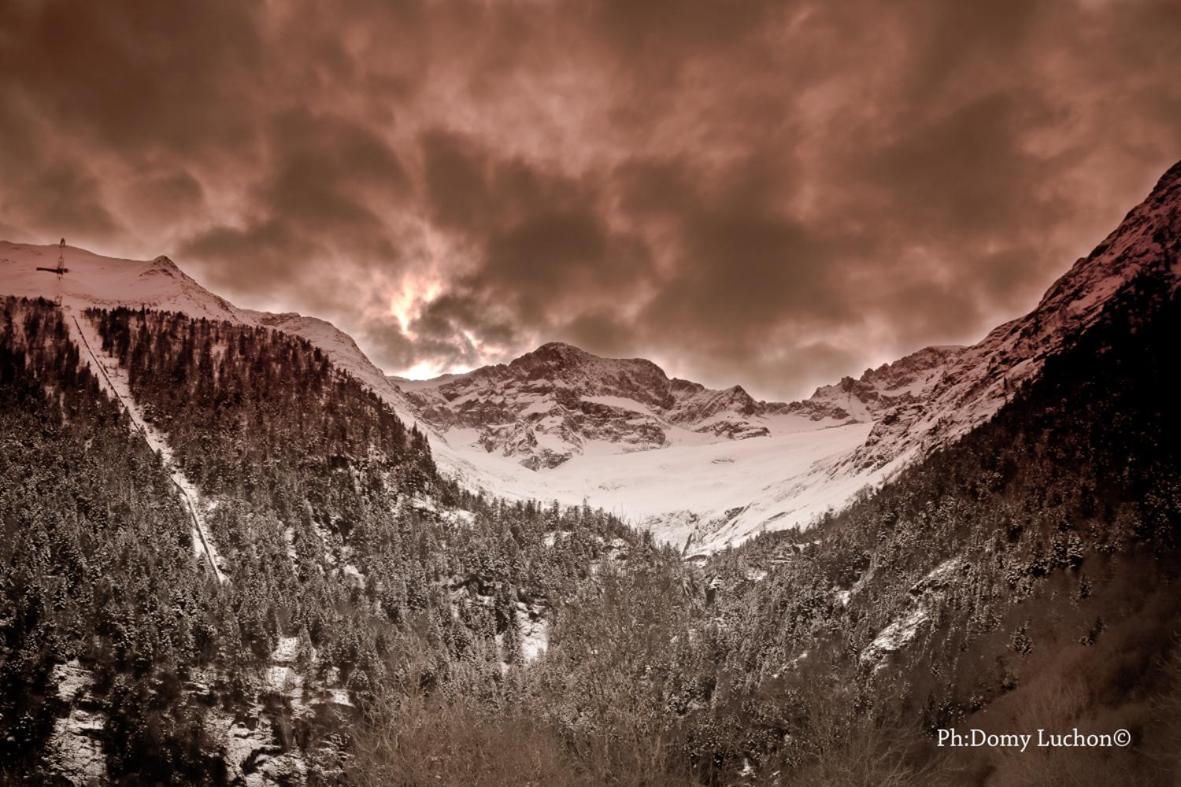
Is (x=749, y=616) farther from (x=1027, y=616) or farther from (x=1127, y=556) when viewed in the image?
(x=1127, y=556)

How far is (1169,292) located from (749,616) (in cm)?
8246

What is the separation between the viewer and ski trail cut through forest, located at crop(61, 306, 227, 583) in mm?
99831

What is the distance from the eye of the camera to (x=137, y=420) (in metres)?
121

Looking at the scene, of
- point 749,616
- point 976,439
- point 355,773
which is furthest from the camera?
point 976,439

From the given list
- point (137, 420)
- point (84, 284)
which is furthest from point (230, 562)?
point (84, 284)

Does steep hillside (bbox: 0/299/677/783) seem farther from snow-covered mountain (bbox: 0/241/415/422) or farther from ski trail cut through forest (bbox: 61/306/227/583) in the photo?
snow-covered mountain (bbox: 0/241/415/422)

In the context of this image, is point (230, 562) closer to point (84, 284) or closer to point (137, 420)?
point (137, 420)

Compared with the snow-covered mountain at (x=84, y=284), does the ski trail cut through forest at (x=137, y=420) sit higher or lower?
lower

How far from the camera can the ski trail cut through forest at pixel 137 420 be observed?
328 feet

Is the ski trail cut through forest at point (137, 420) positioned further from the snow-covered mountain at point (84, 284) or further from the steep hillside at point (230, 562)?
the snow-covered mountain at point (84, 284)

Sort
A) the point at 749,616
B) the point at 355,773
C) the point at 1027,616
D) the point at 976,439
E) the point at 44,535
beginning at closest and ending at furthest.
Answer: the point at 355,773 → the point at 1027,616 → the point at 44,535 → the point at 749,616 → the point at 976,439

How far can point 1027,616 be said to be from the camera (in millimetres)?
68875

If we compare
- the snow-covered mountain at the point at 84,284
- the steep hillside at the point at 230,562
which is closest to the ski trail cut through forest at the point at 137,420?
the steep hillside at the point at 230,562

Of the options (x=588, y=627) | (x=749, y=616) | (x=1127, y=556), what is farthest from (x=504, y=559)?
(x=1127, y=556)
